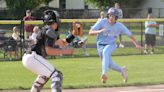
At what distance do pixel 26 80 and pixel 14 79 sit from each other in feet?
1.18

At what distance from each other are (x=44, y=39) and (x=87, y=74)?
606 cm

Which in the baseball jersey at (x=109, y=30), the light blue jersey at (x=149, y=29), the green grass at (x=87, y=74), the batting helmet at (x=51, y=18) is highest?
the batting helmet at (x=51, y=18)

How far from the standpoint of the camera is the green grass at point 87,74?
12.6 meters

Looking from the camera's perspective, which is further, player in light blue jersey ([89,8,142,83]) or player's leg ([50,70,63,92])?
player in light blue jersey ([89,8,142,83])

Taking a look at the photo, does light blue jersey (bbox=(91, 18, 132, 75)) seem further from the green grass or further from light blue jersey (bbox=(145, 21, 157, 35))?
Result: light blue jersey (bbox=(145, 21, 157, 35))

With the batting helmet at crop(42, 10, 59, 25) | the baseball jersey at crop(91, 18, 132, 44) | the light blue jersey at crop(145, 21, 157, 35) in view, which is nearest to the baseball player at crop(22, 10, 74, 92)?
the batting helmet at crop(42, 10, 59, 25)

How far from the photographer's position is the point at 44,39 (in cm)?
853

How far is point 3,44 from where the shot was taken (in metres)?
19.8

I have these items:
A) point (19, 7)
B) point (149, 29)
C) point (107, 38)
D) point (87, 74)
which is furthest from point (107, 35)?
point (19, 7)

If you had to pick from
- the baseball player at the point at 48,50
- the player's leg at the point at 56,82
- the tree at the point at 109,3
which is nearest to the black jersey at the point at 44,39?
the baseball player at the point at 48,50

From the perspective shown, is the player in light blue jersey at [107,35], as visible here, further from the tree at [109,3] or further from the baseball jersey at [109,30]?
the tree at [109,3]

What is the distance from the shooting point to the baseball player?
27.5ft

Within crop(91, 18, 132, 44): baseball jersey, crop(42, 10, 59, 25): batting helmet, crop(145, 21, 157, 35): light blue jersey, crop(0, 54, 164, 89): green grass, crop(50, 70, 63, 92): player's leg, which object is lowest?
crop(0, 54, 164, 89): green grass

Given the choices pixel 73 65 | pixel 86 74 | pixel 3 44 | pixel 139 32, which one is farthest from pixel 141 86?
pixel 139 32
